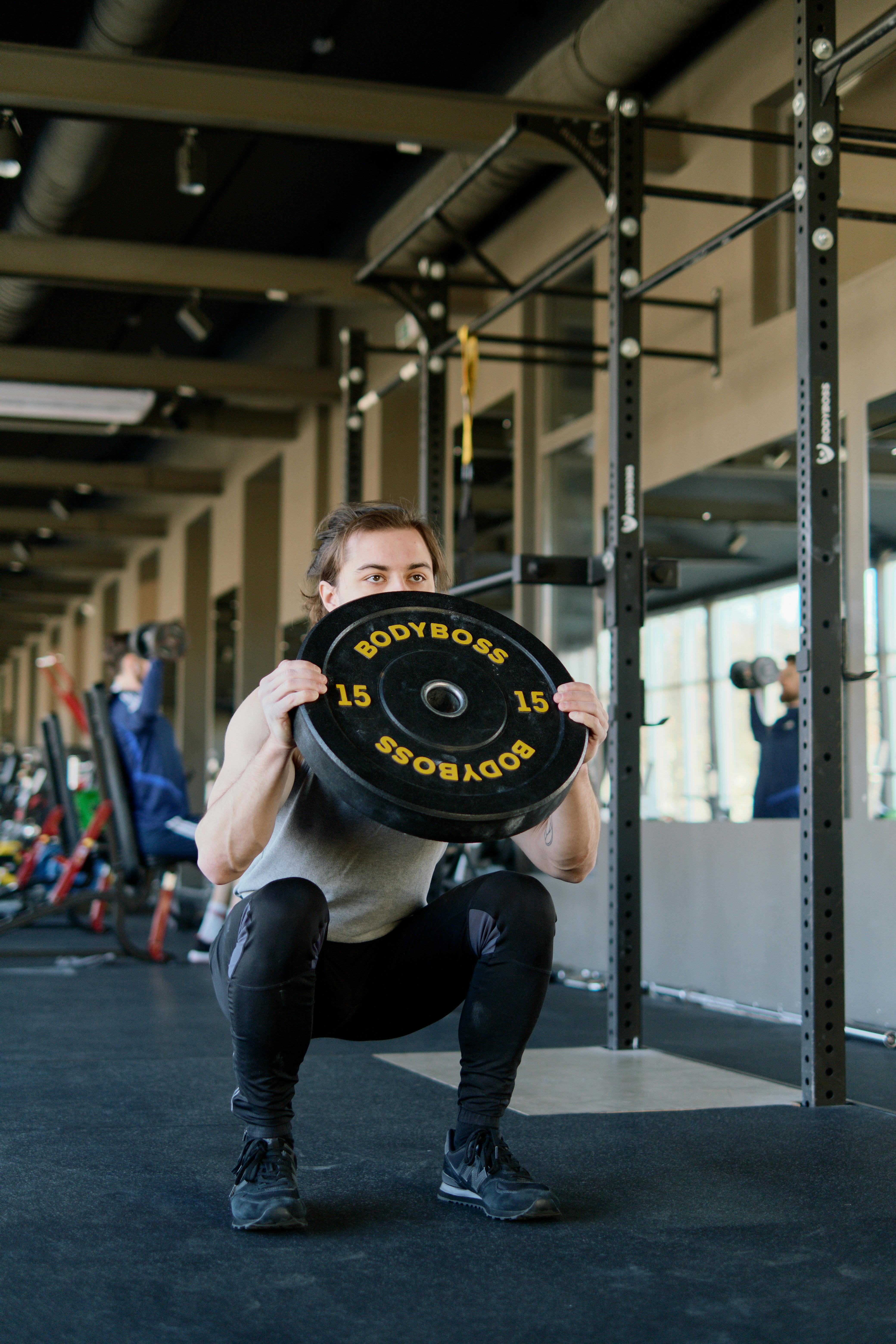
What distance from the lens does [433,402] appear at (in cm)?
538

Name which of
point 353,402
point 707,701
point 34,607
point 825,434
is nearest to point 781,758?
point 707,701

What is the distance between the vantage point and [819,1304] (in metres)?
1.63

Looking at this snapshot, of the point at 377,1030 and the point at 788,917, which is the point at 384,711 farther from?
the point at 788,917

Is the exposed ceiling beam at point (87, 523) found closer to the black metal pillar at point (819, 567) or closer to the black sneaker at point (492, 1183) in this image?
the black metal pillar at point (819, 567)

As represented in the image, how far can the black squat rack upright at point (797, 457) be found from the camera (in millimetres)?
2914

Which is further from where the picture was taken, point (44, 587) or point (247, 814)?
point (44, 587)

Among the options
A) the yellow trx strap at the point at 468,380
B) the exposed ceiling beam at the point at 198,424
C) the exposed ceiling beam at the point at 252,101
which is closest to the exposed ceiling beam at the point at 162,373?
the exposed ceiling beam at the point at 198,424

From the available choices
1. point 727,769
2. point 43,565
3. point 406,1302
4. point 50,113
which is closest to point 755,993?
point 727,769

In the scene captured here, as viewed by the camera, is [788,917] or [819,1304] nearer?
[819,1304]

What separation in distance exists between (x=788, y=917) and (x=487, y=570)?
3350 mm

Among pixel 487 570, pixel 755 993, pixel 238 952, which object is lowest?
pixel 755 993

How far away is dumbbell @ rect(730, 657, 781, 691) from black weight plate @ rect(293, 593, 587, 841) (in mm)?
2859

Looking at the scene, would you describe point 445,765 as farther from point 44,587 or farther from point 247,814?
point 44,587

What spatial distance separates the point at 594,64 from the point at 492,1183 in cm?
398
